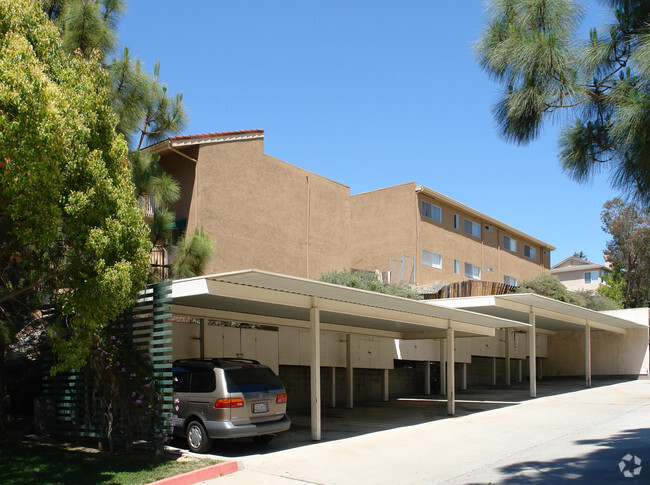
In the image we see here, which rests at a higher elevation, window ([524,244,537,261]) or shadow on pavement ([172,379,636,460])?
window ([524,244,537,261])

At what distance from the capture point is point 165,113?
49.9 ft

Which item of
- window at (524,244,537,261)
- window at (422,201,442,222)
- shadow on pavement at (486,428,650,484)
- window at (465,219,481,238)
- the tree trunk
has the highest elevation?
window at (422,201,442,222)

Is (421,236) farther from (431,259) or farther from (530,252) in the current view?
(530,252)

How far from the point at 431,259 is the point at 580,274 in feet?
140

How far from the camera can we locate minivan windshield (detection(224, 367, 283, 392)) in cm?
1068

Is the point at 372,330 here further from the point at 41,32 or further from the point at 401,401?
the point at 41,32

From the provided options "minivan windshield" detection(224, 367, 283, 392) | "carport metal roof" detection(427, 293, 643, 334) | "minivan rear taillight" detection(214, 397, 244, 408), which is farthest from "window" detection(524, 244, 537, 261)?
"minivan rear taillight" detection(214, 397, 244, 408)

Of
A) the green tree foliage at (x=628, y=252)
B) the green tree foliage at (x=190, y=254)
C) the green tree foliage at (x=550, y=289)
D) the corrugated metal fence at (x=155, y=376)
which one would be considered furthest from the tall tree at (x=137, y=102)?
the green tree foliage at (x=628, y=252)

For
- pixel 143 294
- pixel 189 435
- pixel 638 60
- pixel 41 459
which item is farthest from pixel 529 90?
pixel 41 459

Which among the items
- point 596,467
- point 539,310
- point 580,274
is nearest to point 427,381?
point 539,310

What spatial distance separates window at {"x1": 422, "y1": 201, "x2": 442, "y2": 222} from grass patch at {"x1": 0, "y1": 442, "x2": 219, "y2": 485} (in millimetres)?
26769

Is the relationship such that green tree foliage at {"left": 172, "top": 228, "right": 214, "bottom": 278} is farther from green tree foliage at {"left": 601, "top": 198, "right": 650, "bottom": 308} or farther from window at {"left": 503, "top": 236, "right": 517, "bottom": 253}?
green tree foliage at {"left": 601, "top": 198, "right": 650, "bottom": 308}

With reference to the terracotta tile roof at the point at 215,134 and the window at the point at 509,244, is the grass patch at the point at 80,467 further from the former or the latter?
the window at the point at 509,244

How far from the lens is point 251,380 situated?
1098 cm
